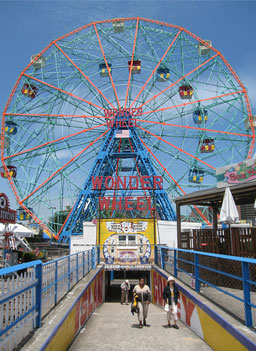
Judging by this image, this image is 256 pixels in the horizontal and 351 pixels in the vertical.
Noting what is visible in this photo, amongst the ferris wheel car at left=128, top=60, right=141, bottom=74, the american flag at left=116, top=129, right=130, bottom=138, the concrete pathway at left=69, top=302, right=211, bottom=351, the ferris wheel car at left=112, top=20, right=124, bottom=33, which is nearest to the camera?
the concrete pathway at left=69, top=302, right=211, bottom=351

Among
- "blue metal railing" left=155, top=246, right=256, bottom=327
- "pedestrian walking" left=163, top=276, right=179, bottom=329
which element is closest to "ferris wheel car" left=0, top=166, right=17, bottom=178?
"blue metal railing" left=155, top=246, right=256, bottom=327

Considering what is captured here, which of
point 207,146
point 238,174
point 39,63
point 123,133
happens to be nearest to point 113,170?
point 123,133

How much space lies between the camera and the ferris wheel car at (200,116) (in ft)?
99.4

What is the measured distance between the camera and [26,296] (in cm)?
430

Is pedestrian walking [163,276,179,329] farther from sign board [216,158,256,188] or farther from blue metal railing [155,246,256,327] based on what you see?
sign board [216,158,256,188]

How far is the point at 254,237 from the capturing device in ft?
29.0

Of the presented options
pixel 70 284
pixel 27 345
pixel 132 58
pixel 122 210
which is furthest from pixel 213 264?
pixel 132 58

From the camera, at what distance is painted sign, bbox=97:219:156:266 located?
1554cm

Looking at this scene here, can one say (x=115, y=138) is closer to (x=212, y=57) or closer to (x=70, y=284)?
(x=212, y=57)

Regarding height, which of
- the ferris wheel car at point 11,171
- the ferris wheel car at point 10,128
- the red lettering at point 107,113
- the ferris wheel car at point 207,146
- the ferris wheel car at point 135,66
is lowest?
the ferris wheel car at point 11,171

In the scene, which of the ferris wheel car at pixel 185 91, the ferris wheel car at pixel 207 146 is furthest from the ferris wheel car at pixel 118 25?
the ferris wheel car at pixel 207 146

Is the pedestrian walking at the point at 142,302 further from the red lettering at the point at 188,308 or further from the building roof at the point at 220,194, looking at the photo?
the building roof at the point at 220,194

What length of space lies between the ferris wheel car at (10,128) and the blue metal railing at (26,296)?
87.7 ft

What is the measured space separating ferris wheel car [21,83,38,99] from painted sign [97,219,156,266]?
19054 millimetres
